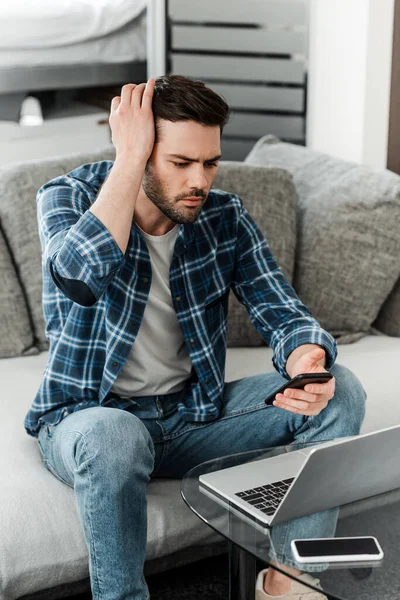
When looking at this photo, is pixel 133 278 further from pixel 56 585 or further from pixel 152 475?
pixel 56 585

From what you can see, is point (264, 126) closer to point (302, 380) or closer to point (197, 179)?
point (197, 179)

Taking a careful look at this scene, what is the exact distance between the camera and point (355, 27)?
8.79 ft

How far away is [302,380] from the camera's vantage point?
4.69 ft

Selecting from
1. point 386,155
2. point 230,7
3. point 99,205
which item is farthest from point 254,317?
point 230,7

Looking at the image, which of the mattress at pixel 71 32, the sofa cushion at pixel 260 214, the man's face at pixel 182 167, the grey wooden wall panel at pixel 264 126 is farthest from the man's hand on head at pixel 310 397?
the mattress at pixel 71 32

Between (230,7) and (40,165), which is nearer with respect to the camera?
(40,165)

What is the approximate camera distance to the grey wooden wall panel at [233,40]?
3.03 metres

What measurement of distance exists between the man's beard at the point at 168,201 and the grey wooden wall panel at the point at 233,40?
1580 mm

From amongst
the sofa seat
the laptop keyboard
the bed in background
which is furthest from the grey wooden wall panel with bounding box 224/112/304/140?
the laptop keyboard

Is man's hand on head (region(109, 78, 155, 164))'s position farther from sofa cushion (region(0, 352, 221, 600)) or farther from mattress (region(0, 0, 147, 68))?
mattress (region(0, 0, 147, 68))

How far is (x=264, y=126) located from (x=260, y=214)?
101 cm

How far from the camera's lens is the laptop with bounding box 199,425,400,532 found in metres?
1.16

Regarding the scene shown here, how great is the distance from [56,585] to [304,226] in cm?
110

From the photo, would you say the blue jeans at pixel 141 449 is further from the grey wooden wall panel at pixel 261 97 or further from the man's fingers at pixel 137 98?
the grey wooden wall panel at pixel 261 97
